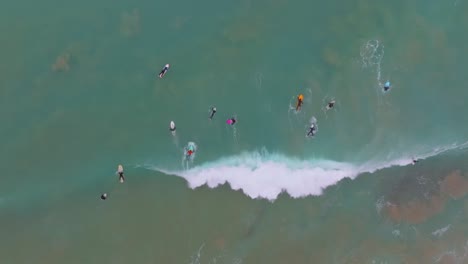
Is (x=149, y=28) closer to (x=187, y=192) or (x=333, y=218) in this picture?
(x=187, y=192)

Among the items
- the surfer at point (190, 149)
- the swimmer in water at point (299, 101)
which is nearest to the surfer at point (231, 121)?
the surfer at point (190, 149)

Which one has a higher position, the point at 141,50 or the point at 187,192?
the point at 141,50

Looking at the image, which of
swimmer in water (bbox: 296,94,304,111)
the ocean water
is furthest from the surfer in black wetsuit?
swimmer in water (bbox: 296,94,304,111)

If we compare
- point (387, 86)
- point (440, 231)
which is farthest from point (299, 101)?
point (440, 231)

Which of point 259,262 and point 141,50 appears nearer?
point 259,262

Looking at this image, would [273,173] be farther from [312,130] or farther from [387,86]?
[387,86]

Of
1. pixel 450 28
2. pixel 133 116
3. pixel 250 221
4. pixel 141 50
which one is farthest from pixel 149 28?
pixel 450 28

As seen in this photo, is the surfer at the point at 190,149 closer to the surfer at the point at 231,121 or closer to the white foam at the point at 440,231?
the surfer at the point at 231,121

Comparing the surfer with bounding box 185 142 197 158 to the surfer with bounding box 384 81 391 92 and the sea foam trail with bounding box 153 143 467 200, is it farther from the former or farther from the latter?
the surfer with bounding box 384 81 391 92
